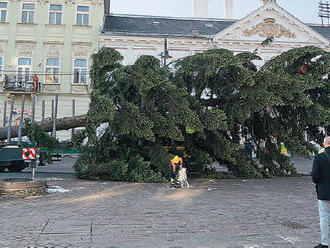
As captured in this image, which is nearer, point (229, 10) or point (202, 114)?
point (202, 114)

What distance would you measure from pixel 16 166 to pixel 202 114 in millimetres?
9187

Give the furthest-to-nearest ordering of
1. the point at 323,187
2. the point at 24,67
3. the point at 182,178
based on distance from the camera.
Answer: the point at 24,67 → the point at 182,178 → the point at 323,187

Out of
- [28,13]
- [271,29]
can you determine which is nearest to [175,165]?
[271,29]

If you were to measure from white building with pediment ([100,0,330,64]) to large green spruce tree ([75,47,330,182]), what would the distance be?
1467 cm

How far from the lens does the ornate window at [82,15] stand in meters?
27.7

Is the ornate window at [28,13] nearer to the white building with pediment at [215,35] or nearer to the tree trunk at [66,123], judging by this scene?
the white building with pediment at [215,35]

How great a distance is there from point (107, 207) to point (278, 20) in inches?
1065

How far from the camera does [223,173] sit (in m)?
13.8

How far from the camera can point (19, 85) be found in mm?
25391

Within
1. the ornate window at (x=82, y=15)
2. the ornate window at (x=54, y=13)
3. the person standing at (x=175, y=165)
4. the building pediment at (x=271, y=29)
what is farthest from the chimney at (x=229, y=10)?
the person standing at (x=175, y=165)

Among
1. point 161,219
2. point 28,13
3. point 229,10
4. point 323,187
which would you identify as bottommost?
point 161,219

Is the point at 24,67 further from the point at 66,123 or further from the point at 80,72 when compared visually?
the point at 66,123

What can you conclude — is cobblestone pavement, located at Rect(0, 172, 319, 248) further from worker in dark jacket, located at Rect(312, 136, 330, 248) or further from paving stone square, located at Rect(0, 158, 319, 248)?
worker in dark jacket, located at Rect(312, 136, 330, 248)

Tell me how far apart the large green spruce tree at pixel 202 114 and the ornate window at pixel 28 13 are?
59.1ft
